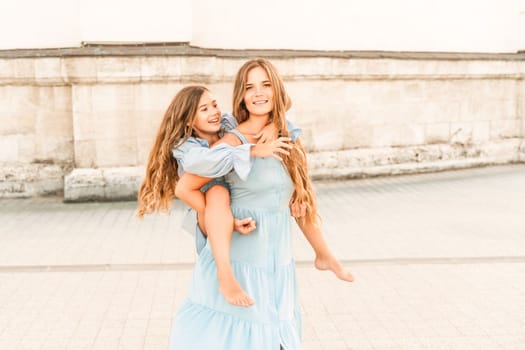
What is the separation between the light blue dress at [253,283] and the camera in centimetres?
259

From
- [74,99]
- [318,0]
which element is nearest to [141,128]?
[74,99]

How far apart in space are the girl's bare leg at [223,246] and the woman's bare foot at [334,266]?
0.56m

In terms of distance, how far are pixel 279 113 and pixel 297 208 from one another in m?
0.44

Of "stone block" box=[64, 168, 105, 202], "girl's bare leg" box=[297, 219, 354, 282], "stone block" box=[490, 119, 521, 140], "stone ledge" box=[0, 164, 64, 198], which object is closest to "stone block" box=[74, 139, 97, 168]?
"stone block" box=[64, 168, 105, 202]

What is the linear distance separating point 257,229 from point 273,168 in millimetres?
264

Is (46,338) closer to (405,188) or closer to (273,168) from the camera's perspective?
(273,168)

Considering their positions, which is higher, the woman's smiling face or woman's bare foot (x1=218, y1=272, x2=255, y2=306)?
the woman's smiling face

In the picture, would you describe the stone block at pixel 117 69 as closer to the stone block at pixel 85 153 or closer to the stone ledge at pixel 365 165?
the stone block at pixel 85 153

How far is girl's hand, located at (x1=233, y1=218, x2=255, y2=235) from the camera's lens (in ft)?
8.36

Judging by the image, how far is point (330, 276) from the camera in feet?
16.1

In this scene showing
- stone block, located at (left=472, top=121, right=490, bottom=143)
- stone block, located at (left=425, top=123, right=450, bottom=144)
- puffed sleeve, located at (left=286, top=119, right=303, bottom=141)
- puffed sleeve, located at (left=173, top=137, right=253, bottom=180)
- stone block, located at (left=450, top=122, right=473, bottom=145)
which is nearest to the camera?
puffed sleeve, located at (left=173, top=137, right=253, bottom=180)

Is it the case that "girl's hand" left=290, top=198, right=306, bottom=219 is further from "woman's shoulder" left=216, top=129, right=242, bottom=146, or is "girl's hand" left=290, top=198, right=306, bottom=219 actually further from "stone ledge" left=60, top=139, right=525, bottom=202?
"stone ledge" left=60, top=139, right=525, bottom=202

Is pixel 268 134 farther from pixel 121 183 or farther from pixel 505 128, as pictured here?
pixel 505 128

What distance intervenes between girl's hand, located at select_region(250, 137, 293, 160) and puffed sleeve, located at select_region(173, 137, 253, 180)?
1.6 inches
